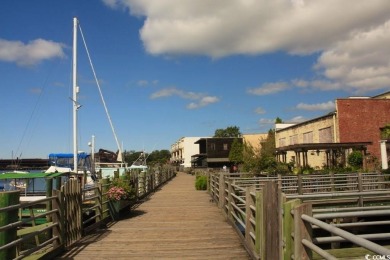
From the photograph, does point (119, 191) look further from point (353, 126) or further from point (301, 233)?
point (353, 126)

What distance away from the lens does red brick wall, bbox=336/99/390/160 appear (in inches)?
1414

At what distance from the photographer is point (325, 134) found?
39094 millimetres

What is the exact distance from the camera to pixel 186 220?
12.8m

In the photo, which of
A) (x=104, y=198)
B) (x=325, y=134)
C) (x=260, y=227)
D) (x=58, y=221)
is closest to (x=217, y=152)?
(x=325, y=134)

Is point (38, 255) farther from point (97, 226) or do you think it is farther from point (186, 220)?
point (186, 220)

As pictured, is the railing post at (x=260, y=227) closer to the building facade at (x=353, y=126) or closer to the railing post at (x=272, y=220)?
the railing post at (x=272, y=220)

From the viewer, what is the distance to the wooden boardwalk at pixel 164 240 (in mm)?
7934

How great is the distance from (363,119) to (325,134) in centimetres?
390

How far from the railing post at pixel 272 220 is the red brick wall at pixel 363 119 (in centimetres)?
3180

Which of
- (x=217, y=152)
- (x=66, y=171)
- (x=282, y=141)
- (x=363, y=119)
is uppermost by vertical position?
(x=363, y=119)

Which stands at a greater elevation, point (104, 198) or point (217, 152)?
point (217, 152)

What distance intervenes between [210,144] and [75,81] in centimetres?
5261

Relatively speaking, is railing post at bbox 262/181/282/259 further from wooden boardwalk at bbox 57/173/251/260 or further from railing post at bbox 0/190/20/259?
railing post at bbox 0/190/20/259

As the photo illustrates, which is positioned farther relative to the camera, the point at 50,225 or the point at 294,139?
the point at 294,139
